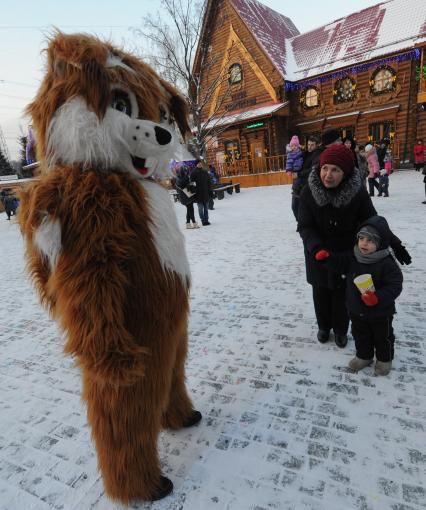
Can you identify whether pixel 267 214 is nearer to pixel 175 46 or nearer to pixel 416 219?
pixel 416 219

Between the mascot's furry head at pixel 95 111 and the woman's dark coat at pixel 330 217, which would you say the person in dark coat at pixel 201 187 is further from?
the mascot's furry head at pixel 95 111

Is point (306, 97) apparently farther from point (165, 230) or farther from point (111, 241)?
point (111, 241)

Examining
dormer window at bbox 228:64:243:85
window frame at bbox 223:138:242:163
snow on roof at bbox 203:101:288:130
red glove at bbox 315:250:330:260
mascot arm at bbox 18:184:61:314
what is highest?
dormer window at bbox 228:64:243:85

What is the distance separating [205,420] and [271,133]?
718 inches

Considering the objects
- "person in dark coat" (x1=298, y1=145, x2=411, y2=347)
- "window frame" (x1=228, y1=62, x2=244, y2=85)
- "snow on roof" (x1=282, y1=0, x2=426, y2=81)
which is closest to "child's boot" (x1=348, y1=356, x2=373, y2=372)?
"person in dark coat" (x1=298, y1=145, x2=411, y2=347)

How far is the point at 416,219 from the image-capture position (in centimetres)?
642

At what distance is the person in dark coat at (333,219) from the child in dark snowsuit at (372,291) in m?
0.12

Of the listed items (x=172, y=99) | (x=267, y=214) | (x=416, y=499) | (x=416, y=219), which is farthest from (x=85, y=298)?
(x=267, y=214)

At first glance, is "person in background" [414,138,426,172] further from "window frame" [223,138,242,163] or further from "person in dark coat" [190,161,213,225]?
"person in dark coat" [190,161,213,225]

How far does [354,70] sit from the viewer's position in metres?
16.0

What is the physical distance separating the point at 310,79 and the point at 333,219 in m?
17.8

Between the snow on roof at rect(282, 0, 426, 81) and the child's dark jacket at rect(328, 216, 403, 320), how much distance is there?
1689 centimetres

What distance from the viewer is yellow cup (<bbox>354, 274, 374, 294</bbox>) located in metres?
2.12

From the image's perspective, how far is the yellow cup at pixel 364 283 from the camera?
212 cm
